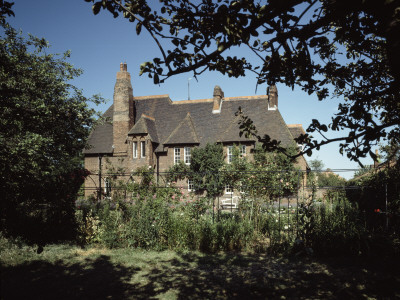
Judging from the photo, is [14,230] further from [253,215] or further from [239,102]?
[239,102]

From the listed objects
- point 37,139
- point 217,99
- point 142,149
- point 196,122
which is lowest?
point 37,139

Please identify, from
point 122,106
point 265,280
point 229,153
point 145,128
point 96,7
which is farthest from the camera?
point 122,106

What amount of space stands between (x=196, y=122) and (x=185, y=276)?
81.2 ft

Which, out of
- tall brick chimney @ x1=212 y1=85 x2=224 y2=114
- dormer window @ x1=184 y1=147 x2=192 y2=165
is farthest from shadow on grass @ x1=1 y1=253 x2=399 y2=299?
tall brick chimney @ x1=212 y1=85 x2=224 y2=114

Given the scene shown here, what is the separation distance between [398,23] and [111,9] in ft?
9.29

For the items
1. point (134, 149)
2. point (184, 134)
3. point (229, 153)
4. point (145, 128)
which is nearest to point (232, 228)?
point (229, 153)

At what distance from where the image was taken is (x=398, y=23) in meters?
2.05

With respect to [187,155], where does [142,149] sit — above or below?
above

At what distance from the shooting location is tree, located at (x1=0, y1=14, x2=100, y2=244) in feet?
9.71

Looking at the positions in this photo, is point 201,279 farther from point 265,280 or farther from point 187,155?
point 187,155

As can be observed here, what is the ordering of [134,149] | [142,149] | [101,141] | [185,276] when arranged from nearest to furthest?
[185,276], [142,149], [134,149], [101,141]

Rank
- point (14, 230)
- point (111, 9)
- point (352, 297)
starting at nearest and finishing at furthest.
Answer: point (14, 230) → point (111, 9) → point (352, 297)

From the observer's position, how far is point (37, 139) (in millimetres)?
8938

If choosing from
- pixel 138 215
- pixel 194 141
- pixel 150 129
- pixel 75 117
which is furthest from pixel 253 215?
pixel 150 129
